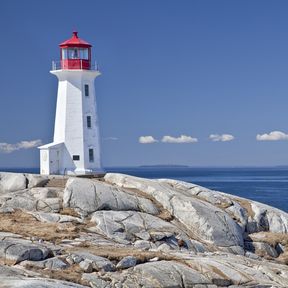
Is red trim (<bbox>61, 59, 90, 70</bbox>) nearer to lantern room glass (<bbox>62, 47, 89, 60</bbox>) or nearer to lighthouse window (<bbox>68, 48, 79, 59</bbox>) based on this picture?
lantern room glass (<bbox>62, 47, 89, 60</bbox>)

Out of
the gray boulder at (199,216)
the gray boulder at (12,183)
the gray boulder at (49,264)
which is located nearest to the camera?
the gray boulder at (49,264)

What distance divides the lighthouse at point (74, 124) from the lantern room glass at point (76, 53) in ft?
0.65

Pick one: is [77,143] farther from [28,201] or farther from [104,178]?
[28,201]

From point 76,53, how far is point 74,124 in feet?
17.9

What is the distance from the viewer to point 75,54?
51375 mm

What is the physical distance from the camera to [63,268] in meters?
27.4

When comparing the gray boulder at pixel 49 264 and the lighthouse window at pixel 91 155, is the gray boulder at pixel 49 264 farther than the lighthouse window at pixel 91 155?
No

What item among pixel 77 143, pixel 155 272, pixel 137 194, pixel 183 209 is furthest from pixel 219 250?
pixel 77 143

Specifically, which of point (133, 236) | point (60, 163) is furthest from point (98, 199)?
point (60, 163)

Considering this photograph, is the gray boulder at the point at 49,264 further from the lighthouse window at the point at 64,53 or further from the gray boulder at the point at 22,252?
the lighthouse window at the point at 64,53

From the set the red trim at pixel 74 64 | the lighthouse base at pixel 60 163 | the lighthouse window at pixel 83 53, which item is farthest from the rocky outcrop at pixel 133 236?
the lighthouse window at pixel 83 53

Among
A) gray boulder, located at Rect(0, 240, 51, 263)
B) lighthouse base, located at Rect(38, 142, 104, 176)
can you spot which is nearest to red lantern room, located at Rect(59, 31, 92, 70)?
lighthouse base, located at Rect(38, 142, 104, 176)

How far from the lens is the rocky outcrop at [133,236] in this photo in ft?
90.3

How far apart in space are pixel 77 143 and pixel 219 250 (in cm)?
1665
